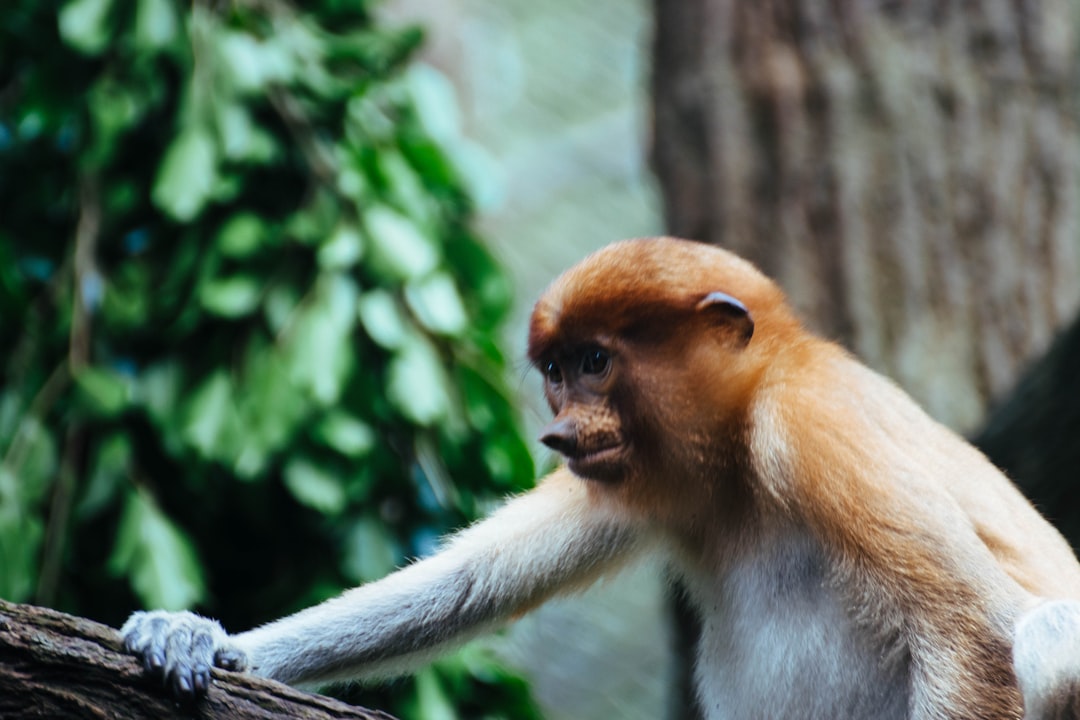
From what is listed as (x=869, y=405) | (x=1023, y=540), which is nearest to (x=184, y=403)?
(x=869, y=405)

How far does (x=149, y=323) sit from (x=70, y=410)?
14.1 inches

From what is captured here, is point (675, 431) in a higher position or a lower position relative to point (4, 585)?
lower

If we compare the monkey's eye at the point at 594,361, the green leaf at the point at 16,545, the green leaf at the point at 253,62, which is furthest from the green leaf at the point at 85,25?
the monkey's eye at the point at 594,361

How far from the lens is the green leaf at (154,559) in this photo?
3.41 meters

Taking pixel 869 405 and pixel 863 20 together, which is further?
pixel 863 20

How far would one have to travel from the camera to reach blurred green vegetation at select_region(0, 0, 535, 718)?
3.69 metres

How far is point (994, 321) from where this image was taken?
4.70 meters

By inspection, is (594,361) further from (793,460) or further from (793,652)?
(793,652)

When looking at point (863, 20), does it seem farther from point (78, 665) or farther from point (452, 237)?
point (78, 665)

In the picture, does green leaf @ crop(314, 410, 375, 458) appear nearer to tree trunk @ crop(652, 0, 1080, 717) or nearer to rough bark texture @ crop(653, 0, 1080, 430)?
tree trunk @ crop(652, 0, 1080, 717)

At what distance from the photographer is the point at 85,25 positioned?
12.8ft

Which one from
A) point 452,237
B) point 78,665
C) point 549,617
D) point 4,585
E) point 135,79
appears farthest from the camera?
point 549,617

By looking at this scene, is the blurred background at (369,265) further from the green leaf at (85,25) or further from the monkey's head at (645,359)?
the monkey's head at (645,359)

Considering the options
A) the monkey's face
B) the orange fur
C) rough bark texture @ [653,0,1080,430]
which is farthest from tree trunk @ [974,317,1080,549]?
the monkey's face
